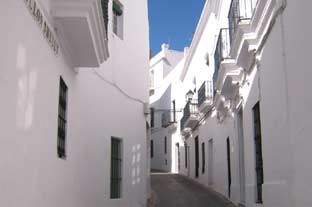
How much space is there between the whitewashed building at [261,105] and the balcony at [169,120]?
463 inches

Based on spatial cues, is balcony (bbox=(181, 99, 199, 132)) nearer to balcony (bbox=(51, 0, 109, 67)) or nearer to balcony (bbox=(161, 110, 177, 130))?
balcony (bbox=(161, 110, 177, 130))

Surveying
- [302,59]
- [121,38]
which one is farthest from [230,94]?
[302,59]

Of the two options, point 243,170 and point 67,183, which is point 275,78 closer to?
point 67,183

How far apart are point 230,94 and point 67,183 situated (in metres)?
7.06

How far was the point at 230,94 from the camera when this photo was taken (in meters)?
13.8

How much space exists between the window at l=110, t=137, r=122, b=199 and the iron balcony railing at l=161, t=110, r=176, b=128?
18264 millimetres

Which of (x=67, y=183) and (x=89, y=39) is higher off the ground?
(x=89, y=39)

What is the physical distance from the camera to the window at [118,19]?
1336cm

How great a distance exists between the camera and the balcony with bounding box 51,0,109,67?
664 centimetres

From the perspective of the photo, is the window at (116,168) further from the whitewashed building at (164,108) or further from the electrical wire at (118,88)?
the whitewashed building at (164,108)

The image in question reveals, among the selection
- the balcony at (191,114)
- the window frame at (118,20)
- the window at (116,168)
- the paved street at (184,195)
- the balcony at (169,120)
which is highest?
the window frame at (118,20)

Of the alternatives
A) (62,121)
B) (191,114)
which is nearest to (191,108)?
(191,114)

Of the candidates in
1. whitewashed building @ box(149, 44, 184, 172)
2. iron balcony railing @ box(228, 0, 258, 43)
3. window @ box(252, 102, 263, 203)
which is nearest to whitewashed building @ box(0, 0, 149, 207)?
iron balcony railing @ box(228, 0, 258, 43)

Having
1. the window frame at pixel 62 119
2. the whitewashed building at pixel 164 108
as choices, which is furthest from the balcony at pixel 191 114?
the window frame at pixel 62 119
